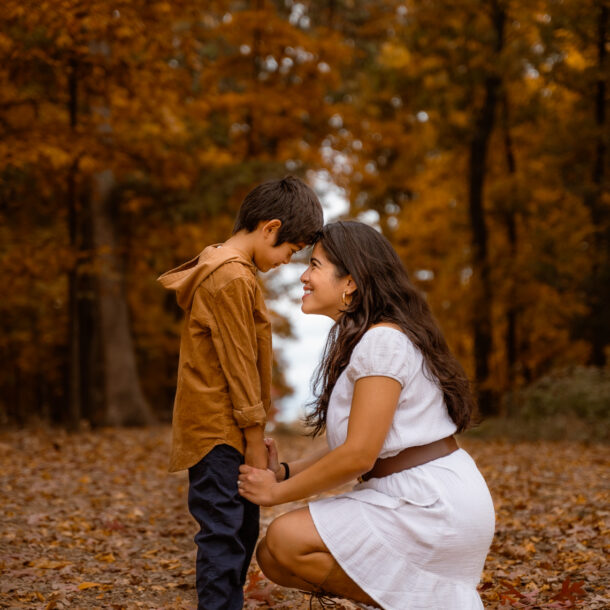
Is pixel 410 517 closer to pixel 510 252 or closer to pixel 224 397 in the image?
pixel 224 397

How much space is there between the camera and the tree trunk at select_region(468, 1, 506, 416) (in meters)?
16.6

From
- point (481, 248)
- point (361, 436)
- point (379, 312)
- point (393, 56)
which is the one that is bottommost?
point (361, 436)

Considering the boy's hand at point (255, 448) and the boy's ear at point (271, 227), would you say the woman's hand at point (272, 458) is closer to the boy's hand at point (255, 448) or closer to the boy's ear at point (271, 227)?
the boy's hand at point (255, 448)

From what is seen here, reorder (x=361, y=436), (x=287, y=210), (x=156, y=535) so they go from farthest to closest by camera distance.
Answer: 1. (x=156, y=535)
2. (x=287, y=210)
3. (x=361, y=436)

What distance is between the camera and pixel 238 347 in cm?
311

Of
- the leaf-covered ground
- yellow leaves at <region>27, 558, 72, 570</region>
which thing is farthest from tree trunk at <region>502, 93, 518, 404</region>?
yellow leaves at <region>27, 558, 72, 570</region>

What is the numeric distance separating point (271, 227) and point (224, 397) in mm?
755

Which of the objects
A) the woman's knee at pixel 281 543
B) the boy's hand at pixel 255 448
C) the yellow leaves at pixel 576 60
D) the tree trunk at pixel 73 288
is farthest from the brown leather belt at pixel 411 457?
the yellow leaves at pixel 576 60

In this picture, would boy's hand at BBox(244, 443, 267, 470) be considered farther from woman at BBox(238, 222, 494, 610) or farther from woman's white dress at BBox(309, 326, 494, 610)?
woman's white dress at BBox(309, 326, 494, 610)

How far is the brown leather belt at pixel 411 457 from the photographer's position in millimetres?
2891

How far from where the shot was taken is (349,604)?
382 cm

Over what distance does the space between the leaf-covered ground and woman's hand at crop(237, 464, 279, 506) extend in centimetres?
107

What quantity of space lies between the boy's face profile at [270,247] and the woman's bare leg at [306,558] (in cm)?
107

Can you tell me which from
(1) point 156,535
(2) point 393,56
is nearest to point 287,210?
(1) point 156,535
